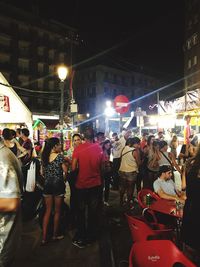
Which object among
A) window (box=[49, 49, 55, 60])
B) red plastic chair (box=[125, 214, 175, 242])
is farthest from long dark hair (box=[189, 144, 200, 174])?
window (box=[49, 49, 55, 60])

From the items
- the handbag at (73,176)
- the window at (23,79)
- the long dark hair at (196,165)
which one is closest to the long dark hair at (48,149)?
the handbag at (73,176)

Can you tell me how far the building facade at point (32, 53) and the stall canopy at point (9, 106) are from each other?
41350 mm

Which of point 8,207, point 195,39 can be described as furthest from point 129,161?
point 195,39

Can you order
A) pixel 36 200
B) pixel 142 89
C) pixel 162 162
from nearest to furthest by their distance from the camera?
pixel 36 200 < pixel 162 162 < pixel 142 89

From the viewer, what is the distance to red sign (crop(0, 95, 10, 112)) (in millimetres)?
6680

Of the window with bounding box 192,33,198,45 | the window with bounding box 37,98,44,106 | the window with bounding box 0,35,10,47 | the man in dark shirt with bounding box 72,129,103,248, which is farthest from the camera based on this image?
the window with bounding box 37,98,44,106

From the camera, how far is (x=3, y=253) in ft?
7.75

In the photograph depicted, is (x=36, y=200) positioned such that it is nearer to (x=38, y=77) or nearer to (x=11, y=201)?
(x=11, y=201)

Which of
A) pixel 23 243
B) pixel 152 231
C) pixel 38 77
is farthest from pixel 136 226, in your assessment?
pixel 38 77

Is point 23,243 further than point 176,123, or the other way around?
point 176,123

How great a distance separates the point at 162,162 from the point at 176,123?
5.85 meters

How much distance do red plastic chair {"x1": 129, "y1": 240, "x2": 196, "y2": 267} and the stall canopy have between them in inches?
196

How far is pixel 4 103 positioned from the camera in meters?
6.74

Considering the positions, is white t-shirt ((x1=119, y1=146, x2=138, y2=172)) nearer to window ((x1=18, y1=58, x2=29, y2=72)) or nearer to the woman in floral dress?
the woman in floral dress
